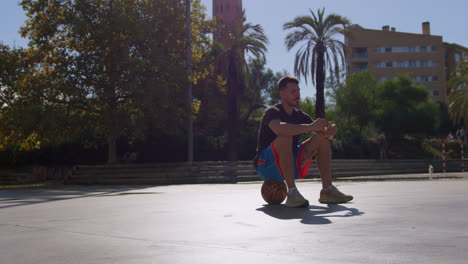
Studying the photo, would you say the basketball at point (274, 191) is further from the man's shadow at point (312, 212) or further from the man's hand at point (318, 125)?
the man's hand at point (318, 125)

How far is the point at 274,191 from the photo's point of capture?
6273mm

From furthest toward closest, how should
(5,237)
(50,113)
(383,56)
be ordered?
(383,56) < (50,113) < (5,237)

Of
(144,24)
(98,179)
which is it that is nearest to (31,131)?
(98,179)

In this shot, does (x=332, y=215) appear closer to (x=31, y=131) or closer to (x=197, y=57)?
(x=31, y=131)

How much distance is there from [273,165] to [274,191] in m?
0.36

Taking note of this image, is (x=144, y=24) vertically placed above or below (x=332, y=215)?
above

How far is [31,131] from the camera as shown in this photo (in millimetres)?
22406

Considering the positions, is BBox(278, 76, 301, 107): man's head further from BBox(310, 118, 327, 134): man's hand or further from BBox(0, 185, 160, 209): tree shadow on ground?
BBox(0, 185, 160, 209): tree shadow on ground

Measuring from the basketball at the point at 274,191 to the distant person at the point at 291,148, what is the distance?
3.0 inches

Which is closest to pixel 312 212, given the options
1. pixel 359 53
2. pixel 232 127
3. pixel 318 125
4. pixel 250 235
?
pixel 318 125

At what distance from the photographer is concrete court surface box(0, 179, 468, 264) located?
9.87 feet

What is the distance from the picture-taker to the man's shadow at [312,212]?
4594 millimetres

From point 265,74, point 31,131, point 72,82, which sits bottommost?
point 31,131

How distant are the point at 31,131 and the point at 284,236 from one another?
67.6 ft
